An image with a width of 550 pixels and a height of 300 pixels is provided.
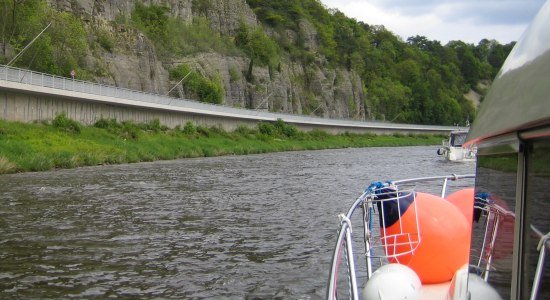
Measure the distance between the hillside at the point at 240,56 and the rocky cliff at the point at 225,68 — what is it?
0.55 ft

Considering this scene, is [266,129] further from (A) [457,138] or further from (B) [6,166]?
(B) [6,166]

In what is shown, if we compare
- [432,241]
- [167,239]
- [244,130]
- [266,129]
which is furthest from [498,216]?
[266,129]

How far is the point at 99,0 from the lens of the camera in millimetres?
68062

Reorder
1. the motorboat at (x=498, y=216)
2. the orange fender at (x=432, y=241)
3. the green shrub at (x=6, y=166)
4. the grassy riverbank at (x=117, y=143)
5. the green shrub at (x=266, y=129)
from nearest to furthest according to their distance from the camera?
1. the motorboat at (x=498, y=216)
2. the orange fender at (x=432, y=241)
3. the green shrub at (x=6, y=166)
4. the grassy riverbank at (x=117, y=143)
5. the green shrub at (x=266, y=129)

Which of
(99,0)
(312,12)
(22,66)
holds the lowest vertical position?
(22,66)

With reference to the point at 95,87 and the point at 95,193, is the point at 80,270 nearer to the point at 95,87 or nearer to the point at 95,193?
the point at 95,193

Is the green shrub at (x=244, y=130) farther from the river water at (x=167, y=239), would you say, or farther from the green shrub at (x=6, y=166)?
the river water at (x=167, y=239)

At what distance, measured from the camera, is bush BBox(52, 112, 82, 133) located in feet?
145

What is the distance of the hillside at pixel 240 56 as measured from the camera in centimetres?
5678

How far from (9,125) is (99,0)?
32758 mm

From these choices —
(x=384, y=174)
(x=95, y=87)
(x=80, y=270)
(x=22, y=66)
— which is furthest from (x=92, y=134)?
(x=80, y=270)

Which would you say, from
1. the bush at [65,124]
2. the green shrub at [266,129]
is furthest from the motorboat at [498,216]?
the green shrub at [266,129]

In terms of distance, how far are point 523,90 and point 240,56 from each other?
98053mm

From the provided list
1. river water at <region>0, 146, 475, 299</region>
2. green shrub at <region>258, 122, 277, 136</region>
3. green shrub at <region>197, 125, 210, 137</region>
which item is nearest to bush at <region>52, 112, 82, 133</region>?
green shrub at <region>197, 125, 210, 137</region>
